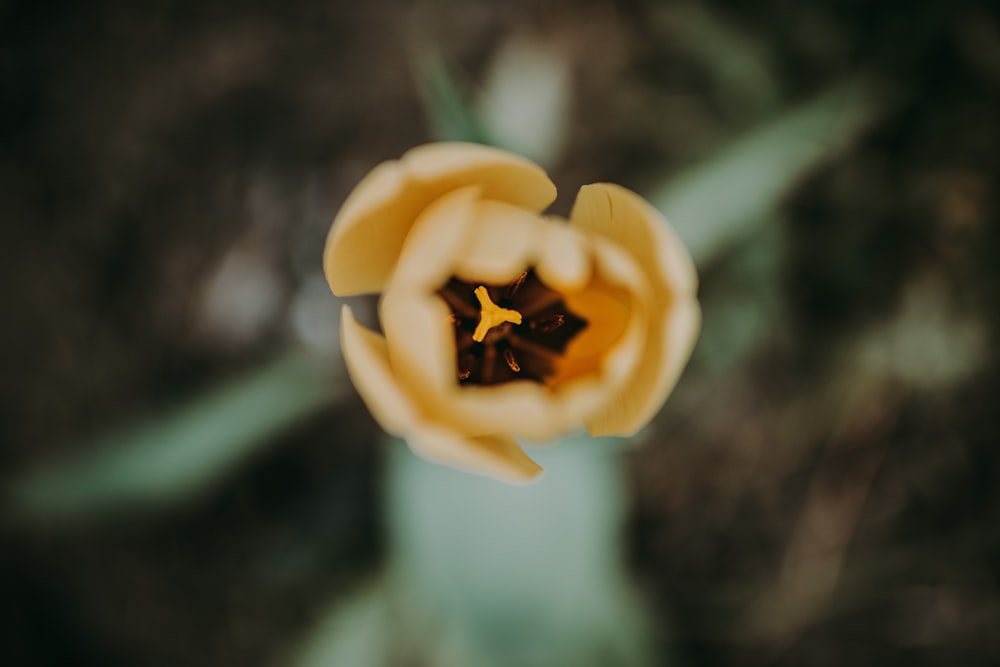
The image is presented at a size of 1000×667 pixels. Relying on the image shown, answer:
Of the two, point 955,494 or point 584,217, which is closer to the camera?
point 584,217

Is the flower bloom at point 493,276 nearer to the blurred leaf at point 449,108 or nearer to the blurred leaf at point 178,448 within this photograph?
the blurred leaf at point 449,108

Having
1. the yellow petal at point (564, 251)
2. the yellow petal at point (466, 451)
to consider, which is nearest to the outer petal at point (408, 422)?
the yellow petal at point (466, 451)

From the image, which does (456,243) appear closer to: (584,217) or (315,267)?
(584,217)

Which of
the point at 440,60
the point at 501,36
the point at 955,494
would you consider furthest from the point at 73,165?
the point at 955,494

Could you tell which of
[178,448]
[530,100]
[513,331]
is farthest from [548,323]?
[178,448]

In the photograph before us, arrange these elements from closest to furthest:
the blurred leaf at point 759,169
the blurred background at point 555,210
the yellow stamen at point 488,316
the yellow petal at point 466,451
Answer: the yellow petal at point 466,451 < the yellow stamen at point 488,316 < the blurred leaf at point 759,169 < the blurred background at point 555,210

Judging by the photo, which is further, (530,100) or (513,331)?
(530,100)

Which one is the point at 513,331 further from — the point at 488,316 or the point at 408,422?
the point at 408,422
